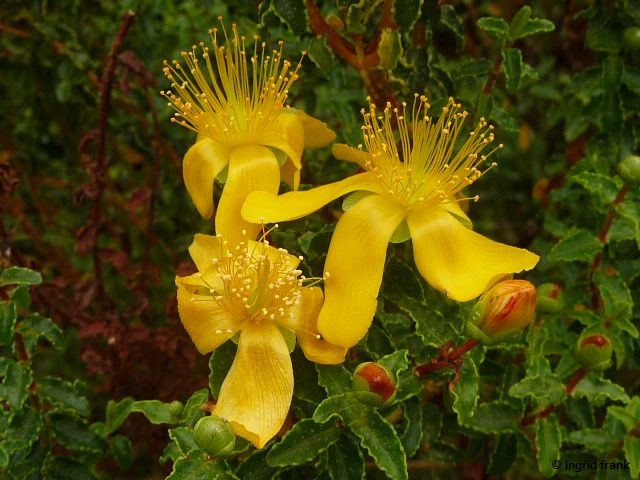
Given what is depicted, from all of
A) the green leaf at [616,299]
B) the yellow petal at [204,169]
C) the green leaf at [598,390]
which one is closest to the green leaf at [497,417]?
the green leaf at [598,390]

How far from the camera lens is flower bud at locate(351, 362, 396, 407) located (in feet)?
3.46

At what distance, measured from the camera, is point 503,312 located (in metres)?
1.04

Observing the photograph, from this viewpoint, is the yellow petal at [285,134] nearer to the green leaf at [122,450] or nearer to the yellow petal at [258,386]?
the yellow petal at [258,386]

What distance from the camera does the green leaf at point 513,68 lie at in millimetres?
1351

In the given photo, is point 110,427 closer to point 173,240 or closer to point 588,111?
point 173,240

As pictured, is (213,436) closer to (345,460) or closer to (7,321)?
(345,460)

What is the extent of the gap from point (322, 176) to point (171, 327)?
0.44 m

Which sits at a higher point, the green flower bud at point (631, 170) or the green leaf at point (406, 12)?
the green leaf at point (406, 12)

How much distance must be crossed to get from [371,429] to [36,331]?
2.11 feet

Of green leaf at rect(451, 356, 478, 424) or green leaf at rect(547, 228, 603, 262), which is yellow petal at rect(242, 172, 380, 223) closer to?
green leaf at rect(451, 356, 478, 424)

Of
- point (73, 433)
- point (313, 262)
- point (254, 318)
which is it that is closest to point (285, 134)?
point (313, 262)

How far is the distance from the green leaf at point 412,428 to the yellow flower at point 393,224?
0.24 m

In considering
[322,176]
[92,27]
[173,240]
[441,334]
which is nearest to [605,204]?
[441,334]

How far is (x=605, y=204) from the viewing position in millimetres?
1430
